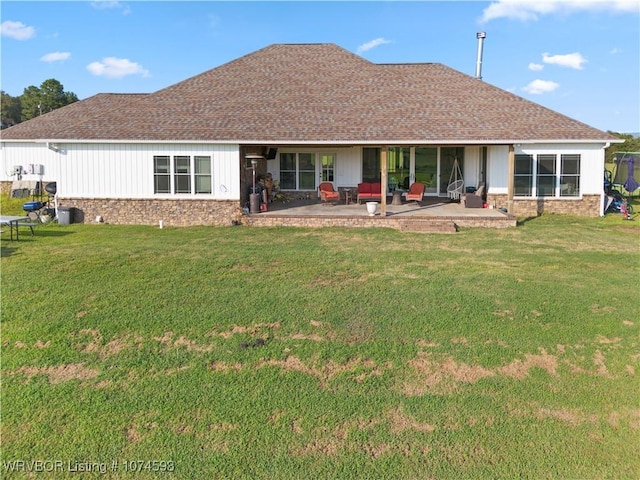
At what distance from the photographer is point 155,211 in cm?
1714

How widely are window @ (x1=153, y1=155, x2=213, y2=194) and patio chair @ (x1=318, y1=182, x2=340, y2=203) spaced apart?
4.37 m

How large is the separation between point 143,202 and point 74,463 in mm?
13736

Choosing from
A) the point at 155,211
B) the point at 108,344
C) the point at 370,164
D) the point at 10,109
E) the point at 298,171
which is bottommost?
the point at 108,344

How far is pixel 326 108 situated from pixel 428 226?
268 inches

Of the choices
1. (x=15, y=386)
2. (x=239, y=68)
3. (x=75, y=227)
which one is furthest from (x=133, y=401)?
→ (x=239, y=68)

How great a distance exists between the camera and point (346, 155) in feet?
68.4

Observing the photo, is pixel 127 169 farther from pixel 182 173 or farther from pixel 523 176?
pixel 523 176

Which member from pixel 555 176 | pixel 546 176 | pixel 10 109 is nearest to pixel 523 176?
pixel 546 176

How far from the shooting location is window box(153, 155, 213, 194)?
17.0 metres

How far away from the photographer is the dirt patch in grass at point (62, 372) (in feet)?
18.9

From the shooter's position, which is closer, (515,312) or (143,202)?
(515,312)

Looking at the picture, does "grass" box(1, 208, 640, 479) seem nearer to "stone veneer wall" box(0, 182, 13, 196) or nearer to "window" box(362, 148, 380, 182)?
"window" box(362, 148, 380, 182)

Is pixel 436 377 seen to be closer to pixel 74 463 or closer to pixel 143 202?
pixel 74 463

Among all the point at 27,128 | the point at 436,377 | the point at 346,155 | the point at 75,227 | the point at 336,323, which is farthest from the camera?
the point at 27,128
